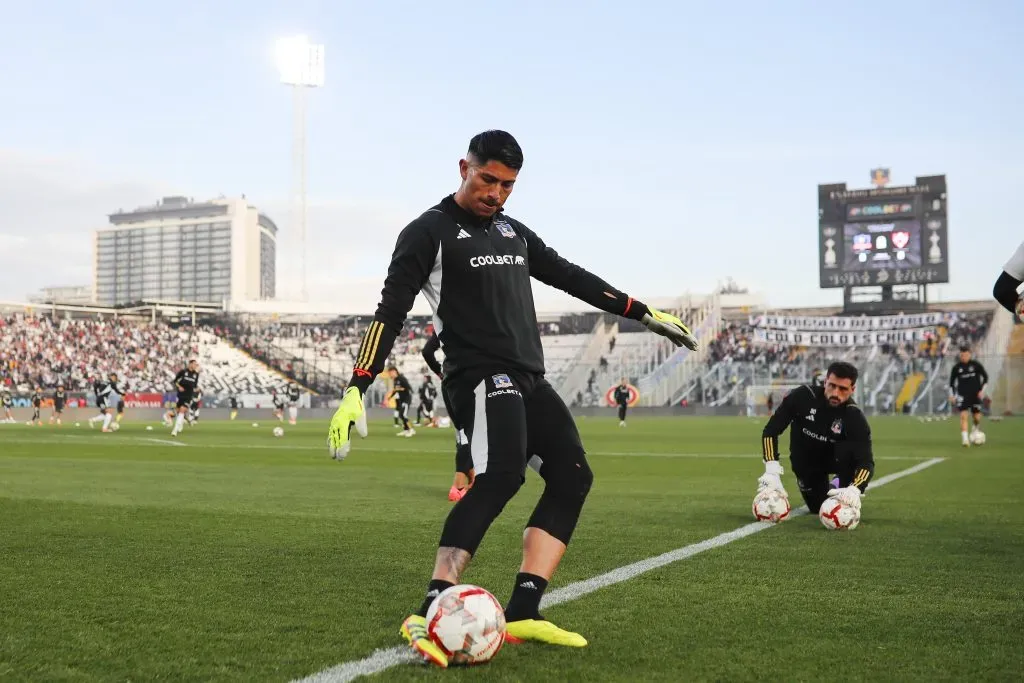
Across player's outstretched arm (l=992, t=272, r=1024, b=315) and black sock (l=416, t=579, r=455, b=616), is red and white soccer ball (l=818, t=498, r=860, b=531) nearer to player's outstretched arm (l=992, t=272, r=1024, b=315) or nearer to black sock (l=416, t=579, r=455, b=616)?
player's outstretched arm (l=992, t=272, r=1024, b=315)

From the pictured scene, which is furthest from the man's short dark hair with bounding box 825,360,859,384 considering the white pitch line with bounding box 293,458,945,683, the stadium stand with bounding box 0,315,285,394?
the stadium stand with bounding box 0,315,285,394

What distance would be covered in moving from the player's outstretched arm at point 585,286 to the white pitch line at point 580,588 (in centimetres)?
132

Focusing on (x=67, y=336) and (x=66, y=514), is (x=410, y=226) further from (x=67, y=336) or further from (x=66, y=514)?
(x=67, y=336)

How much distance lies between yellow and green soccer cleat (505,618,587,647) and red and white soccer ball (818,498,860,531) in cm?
404

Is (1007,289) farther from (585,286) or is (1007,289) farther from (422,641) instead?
(422,641)

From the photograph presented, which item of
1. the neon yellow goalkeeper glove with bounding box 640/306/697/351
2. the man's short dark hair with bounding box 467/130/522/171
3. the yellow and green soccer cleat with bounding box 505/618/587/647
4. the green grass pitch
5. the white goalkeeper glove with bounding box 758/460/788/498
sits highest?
the man's short dark hair with bounding box 467/130/522/171

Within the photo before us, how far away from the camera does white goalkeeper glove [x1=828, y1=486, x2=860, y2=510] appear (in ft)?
24.9

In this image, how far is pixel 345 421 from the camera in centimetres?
390

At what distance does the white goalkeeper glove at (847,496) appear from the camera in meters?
7.59

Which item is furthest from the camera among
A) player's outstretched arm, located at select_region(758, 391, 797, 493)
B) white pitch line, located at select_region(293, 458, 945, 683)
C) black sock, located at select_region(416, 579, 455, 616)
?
player's outstretched arm, located at select_region(758, 391, 797, 493)

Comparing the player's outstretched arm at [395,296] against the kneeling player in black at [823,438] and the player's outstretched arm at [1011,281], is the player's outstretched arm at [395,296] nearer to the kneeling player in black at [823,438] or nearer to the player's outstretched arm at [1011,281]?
the player's outstretched arm at [1011,281]

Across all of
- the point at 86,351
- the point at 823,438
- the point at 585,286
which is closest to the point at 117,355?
the point at 86,351

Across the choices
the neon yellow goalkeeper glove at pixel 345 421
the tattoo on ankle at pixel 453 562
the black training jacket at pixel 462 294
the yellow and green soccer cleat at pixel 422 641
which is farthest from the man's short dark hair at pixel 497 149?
the yellow and green soccer cleat at pixel 422 641

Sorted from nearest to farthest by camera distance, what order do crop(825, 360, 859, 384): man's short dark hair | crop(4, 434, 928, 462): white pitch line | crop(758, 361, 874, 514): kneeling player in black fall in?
1. crop(825, 360, 859, 384): man's short dark hair
2. crop(758, 361, 874, 514): kneeling player in black
3. crop(4, 434, 928, 462): white pitch line
